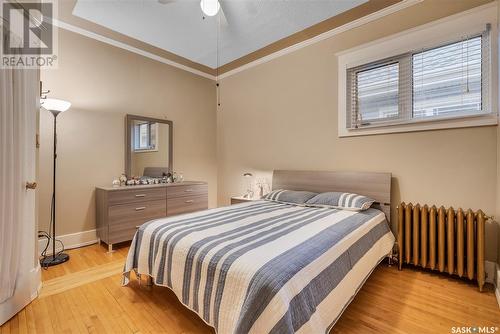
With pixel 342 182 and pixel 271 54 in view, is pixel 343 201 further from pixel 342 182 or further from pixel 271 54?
pixel 271 54

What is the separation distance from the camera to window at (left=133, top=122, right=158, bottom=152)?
3.48 meters

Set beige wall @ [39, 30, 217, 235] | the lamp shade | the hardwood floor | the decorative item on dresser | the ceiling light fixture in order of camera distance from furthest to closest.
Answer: beige wall @ [39, 30, 217, 235] < the lamp shade < the ceiling light fixture < the decorative item on dresser < the hardwood floor

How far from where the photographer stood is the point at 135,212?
117 inches

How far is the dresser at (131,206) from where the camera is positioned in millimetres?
2777

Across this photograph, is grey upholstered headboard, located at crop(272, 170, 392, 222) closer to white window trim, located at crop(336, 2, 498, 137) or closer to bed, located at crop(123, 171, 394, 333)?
bed, located at crop(123, 171, 394, 333)

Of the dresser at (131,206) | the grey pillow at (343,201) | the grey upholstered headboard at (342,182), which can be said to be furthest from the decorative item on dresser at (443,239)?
the dresser at (131,206)

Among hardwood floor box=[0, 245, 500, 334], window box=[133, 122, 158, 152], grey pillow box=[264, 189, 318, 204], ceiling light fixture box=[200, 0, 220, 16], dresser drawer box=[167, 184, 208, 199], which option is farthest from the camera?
window box=[133, 122, 158, 152]

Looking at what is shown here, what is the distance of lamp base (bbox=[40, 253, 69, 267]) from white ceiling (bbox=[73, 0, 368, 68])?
285 cm

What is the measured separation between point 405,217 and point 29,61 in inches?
142

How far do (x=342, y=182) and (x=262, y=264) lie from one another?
2.02m

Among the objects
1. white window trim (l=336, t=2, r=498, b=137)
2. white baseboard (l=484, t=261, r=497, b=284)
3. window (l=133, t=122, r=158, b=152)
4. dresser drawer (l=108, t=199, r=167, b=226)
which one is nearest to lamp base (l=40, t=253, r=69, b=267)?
dresser drawer (l=108, t=199, r=167, b=226)

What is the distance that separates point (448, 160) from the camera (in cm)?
223

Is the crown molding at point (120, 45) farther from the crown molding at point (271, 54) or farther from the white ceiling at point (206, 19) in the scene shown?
the white ceiling at point (206, 19)

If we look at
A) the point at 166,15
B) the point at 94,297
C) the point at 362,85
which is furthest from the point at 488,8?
the point at 94,297
